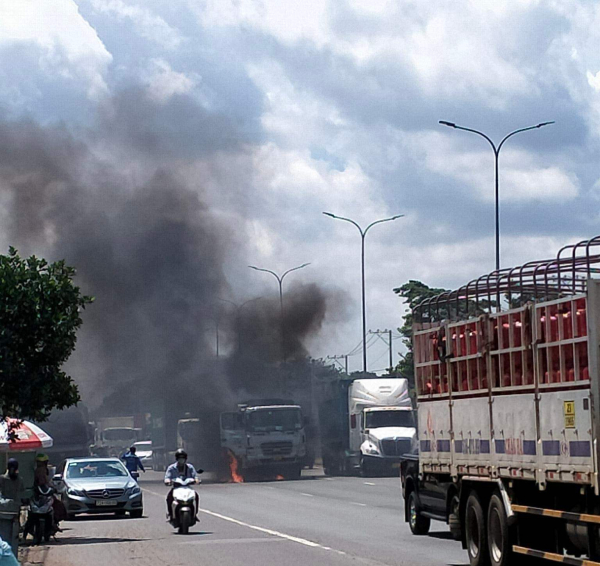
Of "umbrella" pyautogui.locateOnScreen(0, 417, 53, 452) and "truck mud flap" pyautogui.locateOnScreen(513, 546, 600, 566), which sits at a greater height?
"umbrella" pyautogui.locateOnScreen(0, 417, 53, 452)

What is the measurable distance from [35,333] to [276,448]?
2707 centimetres

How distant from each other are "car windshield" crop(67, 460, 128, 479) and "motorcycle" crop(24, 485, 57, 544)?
22.4 ft

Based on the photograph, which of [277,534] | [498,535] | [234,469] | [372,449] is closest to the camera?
[498,535]

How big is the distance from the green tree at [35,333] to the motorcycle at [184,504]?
2.26m

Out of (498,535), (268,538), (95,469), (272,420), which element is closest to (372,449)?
(272,420)

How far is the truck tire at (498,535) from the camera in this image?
13.4 metres

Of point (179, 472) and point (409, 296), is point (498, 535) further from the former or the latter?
point (409, 296)

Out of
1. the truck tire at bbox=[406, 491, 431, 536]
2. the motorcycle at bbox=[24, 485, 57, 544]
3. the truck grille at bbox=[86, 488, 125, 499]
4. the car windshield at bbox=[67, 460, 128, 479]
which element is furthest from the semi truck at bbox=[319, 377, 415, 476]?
the motorcycle at bbox=[24, 485, 57, 544]

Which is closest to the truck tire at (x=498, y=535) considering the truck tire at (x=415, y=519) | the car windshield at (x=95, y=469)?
the truck tire at (x=415, y=519)

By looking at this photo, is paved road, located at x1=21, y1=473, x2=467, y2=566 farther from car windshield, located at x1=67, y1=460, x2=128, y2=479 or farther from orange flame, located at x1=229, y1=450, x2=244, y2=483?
orange flame, located at x1=229, y1=450, x2=244, y2=483

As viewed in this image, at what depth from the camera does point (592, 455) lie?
37.0 feet

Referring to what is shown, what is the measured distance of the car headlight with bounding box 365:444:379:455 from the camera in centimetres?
4678

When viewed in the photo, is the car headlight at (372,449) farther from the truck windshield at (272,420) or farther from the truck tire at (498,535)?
the truck tire at (498,535)

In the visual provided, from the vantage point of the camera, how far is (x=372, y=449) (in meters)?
47.0
